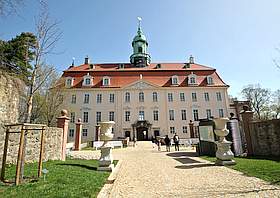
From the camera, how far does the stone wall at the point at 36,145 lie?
8.71 m

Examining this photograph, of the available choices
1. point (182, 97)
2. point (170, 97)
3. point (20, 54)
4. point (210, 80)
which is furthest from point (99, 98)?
point (210, 80)

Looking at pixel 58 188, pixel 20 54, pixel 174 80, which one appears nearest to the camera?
pixel 58 188

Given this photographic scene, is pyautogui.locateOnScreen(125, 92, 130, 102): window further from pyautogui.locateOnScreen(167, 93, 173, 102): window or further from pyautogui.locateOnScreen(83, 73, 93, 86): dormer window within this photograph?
pyautogui.locateOnScreen(167, 93, 173, 102): window

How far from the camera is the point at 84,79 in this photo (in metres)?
36.3

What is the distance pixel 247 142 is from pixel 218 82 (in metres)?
25.6

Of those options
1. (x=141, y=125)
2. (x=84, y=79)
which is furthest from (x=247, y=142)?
(x=84, y=79)

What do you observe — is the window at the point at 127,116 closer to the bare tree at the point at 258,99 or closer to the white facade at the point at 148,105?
the white facade at the point at 148,105

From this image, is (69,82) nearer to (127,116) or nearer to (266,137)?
(127,116)

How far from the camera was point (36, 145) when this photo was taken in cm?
1003

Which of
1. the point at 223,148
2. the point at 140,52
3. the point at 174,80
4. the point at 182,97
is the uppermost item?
the point at 140,52

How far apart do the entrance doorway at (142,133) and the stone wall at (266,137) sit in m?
22.3

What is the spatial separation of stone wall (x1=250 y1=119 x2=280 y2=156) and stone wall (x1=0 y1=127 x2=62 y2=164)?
12.8 m

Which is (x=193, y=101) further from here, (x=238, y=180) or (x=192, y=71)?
(x=238, y=180)

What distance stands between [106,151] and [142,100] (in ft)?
88.3
